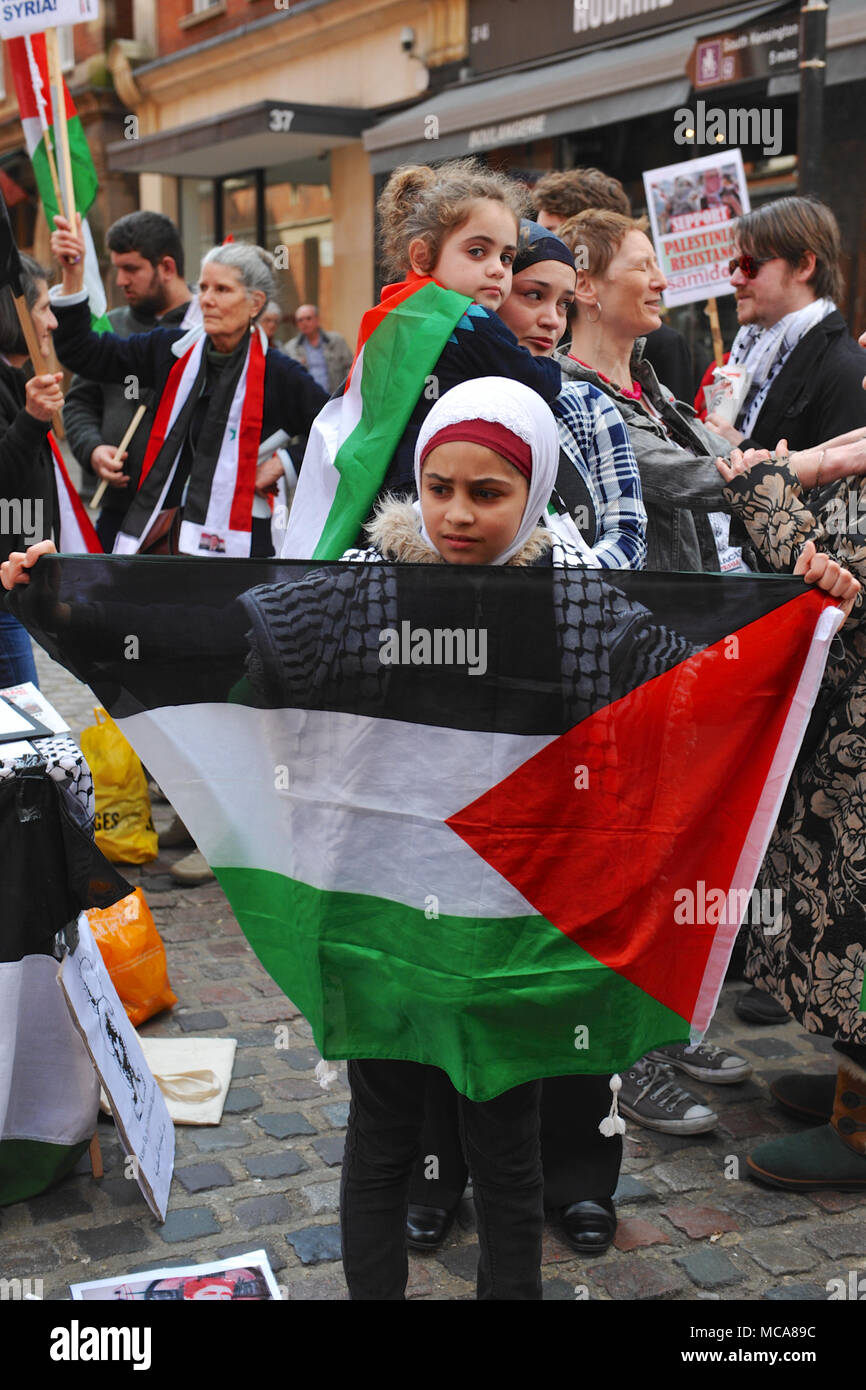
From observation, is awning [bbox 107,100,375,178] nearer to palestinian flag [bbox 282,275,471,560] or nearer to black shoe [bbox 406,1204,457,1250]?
palestinian flag [bbox 282,275,471,560]

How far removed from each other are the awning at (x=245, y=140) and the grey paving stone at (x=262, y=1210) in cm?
1441

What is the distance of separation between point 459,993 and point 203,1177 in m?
1.26

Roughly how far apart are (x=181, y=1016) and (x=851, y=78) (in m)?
7.97

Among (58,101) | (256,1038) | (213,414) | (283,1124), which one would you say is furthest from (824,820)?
(58,101)

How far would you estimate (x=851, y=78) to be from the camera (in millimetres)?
9219

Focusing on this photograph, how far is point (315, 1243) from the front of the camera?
3.00 m

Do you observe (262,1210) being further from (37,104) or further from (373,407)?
(37,104)

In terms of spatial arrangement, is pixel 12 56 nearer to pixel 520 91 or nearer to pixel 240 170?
pixel 520 91

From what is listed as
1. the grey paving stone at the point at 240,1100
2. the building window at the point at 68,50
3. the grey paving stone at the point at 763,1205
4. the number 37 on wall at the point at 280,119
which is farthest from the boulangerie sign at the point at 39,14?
the building window at the point at 68,50

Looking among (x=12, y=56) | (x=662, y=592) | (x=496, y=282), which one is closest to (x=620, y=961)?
(x=662, y=592)

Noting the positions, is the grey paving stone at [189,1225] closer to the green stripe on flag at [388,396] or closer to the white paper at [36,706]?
the white paper at [36,706]

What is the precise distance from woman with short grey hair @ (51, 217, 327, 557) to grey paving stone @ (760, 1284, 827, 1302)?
3313mm

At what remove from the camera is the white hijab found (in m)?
2.29

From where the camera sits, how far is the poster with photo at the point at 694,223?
21.3 ft
